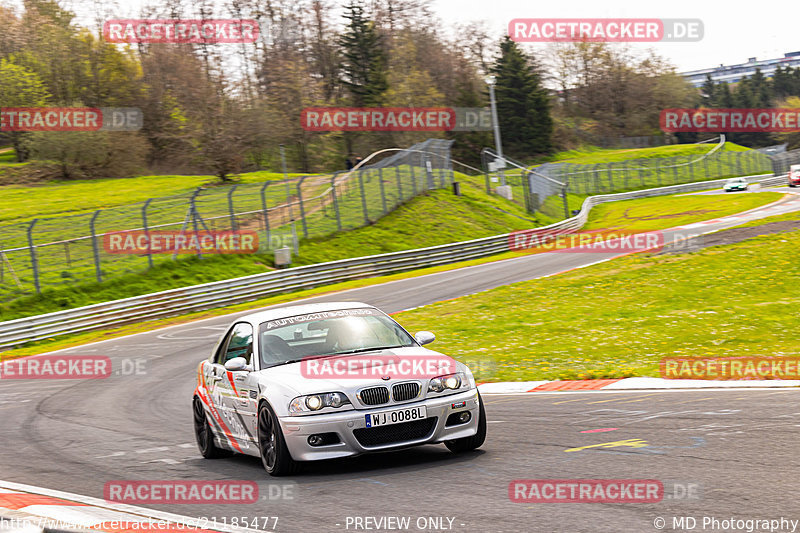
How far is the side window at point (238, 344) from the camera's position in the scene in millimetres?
8242

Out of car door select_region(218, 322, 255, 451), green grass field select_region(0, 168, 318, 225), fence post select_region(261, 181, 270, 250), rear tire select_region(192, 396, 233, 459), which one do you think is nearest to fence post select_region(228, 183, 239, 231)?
fence post select_region(261, 181, 270, 250)

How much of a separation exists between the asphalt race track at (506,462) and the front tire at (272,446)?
102 mm

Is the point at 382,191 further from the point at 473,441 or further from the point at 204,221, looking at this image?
the point at 473,441

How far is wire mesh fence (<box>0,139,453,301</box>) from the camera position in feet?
92.7

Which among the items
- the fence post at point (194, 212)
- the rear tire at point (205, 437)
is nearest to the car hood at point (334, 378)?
the rear tire at point (205, 437)

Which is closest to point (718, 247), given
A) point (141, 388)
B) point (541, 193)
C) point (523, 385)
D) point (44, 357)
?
point (523, 385)

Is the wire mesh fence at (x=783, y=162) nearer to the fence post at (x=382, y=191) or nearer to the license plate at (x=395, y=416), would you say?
the fence post at (x=382, y=191)

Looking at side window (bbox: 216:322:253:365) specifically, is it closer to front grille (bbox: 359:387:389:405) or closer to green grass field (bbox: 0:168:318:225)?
front grille (bbox: 359:387:389:405)

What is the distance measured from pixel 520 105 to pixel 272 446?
82.1 m

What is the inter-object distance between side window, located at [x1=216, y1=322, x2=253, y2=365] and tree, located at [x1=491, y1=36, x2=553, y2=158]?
78.7m

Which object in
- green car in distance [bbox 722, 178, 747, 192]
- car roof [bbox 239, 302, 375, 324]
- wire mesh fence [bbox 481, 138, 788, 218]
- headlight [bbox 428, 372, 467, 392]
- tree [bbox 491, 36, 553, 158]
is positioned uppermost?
tree [bbox 491, 36, 553, 158]

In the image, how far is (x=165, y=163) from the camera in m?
67.4

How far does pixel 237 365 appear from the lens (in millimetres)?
7840

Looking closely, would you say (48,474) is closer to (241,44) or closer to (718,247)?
(718,247)
